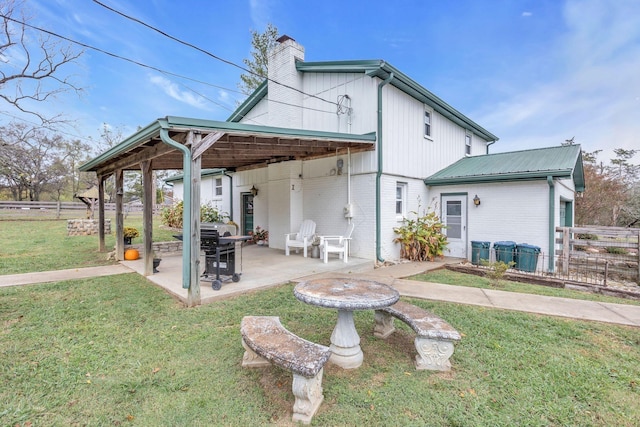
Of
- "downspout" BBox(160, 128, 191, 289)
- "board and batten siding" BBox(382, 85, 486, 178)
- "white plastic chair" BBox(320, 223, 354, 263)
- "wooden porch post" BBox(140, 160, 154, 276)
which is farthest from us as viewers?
"board and batten siding" BBox(382, 85, 486, 178)

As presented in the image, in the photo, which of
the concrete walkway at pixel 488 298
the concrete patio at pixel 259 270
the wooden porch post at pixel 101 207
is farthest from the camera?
the wooden porch post at pixel 101 207

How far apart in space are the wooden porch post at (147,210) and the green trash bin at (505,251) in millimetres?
8344

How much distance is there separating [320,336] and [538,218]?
284 inches

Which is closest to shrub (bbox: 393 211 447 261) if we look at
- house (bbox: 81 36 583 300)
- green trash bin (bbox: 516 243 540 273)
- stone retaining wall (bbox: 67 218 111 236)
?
house (bbox: 81 36 583 300)

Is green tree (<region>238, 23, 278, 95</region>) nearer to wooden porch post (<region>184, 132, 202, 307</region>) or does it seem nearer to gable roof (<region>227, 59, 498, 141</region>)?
gable roof (<region>227, 59, 498, 141</region>)

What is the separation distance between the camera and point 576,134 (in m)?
19.3

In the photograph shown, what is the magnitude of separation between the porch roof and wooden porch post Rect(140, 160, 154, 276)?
249 mm

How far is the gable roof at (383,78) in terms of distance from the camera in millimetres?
7254

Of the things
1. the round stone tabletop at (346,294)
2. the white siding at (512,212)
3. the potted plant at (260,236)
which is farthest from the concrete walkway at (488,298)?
the potted plant at (260,236)

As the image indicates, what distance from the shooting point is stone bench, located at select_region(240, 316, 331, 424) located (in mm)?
2066

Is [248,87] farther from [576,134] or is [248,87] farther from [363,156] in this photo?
[576,134]

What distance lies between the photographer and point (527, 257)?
756cm

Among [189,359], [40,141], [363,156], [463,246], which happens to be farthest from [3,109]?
[463,246]

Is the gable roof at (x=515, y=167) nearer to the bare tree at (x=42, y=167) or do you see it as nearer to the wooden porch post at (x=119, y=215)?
the wooden porch post at (x=119, y=215)
